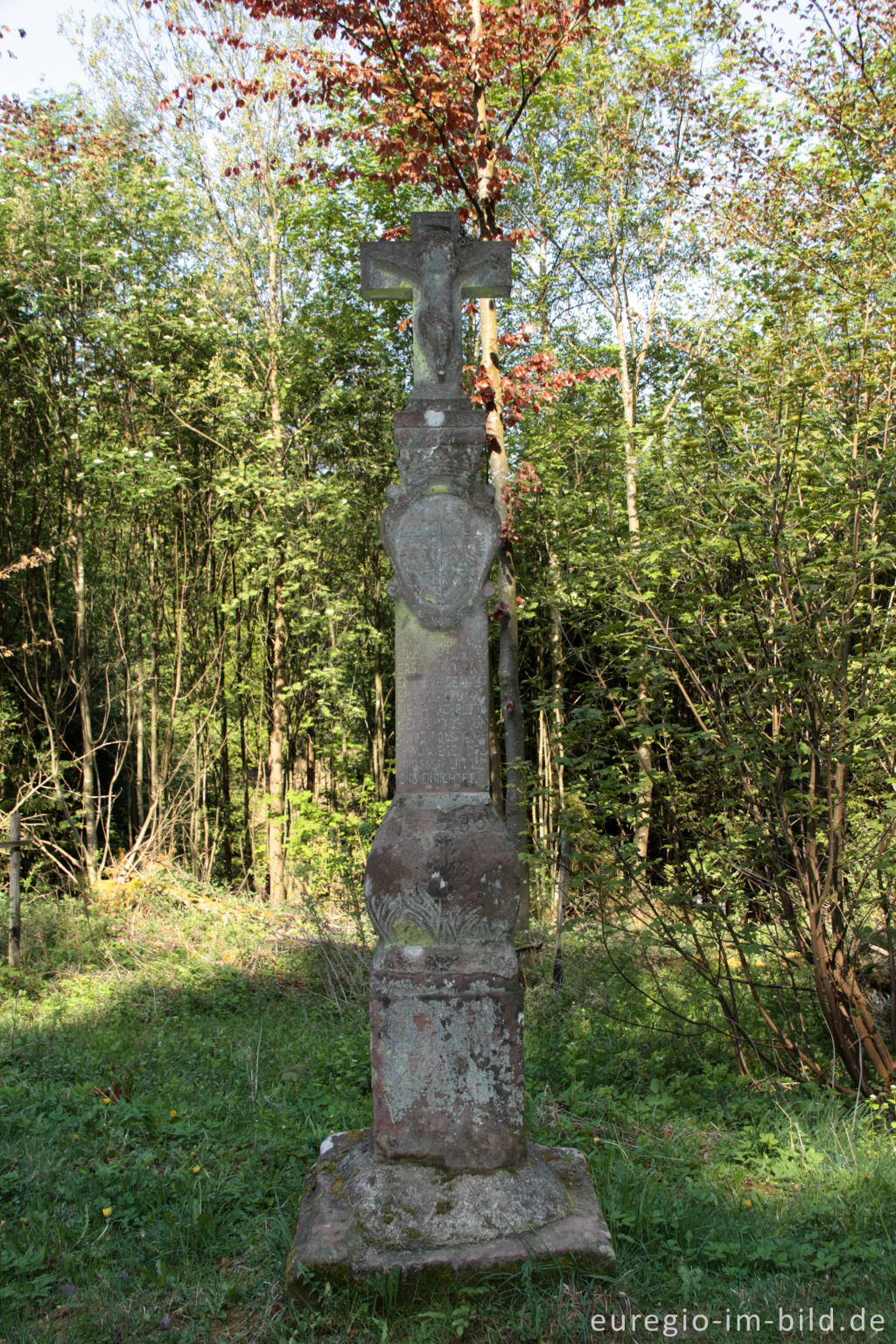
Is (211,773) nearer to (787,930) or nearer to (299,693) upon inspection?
(299,693)

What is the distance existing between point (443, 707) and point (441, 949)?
0.86 m

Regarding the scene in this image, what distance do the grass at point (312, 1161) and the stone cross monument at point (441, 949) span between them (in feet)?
0.57

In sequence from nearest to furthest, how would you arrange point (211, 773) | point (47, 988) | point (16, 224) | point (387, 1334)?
1. point (387, 1334)
2. point (47, 988)
3. point (16, 224)
4. point (211, 773)

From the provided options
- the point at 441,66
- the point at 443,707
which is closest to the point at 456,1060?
the point at 443,707

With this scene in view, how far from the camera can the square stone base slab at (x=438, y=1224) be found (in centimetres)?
291

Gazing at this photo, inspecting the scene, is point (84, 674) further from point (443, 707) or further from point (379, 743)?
point (443, 707)

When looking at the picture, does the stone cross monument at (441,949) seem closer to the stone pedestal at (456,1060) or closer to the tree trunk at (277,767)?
the stone pedestal at (456,1060)

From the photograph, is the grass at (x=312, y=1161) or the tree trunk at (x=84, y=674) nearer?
the grass at (x=312, y=1161)

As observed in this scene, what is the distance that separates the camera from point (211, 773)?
16.2 metres

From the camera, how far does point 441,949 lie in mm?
3256

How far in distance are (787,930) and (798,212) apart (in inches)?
223

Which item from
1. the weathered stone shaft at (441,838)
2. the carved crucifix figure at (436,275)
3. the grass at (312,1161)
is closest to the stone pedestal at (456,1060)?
the weathered stone shaft at (441,838)

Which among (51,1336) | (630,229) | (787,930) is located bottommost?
(51,1336)

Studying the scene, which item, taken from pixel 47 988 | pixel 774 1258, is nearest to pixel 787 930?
pixel 774 1258
